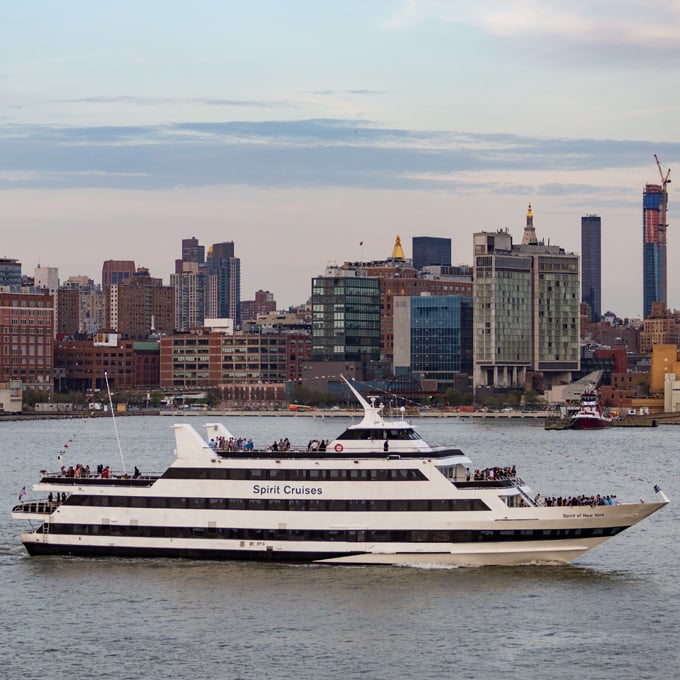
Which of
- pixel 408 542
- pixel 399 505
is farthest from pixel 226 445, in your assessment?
pixel 408 542

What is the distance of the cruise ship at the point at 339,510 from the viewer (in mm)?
52531

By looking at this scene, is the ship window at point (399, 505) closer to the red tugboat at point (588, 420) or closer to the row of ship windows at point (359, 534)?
the row of ship windows at point (359, 534)

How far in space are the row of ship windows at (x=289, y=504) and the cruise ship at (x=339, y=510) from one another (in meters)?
0.03

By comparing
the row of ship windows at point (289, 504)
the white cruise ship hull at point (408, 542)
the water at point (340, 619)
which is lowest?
the water at point (340, 619)

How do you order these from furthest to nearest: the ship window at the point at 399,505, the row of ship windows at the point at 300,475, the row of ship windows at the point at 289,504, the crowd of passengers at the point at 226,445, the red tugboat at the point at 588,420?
the red tugboat at the point at 588,420, the crowd of passengers at the point at 226,445, the row of ship windows at the point at 300,475, the ship window at the point at 399,505, the row of ship windows at the point at 289,504

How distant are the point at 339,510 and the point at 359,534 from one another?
1.01 meters

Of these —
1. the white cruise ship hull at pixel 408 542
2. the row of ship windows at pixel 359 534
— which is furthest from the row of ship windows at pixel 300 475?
the row of ship windows at pixel 359 534

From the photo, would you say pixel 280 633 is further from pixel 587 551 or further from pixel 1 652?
pixel 587 551

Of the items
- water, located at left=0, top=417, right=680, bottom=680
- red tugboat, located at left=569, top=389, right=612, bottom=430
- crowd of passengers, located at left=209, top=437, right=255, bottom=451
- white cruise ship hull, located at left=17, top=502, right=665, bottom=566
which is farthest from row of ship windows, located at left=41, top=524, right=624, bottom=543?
red tugboat, located at left=569, top=389, right=612, bottom=430

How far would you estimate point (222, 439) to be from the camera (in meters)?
55.2

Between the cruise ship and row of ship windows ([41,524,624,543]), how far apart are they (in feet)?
0.11

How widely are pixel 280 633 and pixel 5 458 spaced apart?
7073cm

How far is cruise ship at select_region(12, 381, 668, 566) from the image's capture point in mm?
52531

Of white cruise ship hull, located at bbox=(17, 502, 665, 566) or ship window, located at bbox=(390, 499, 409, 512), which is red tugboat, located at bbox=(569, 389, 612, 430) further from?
ship window, located at bbox=(390, 499, 409, 512)
